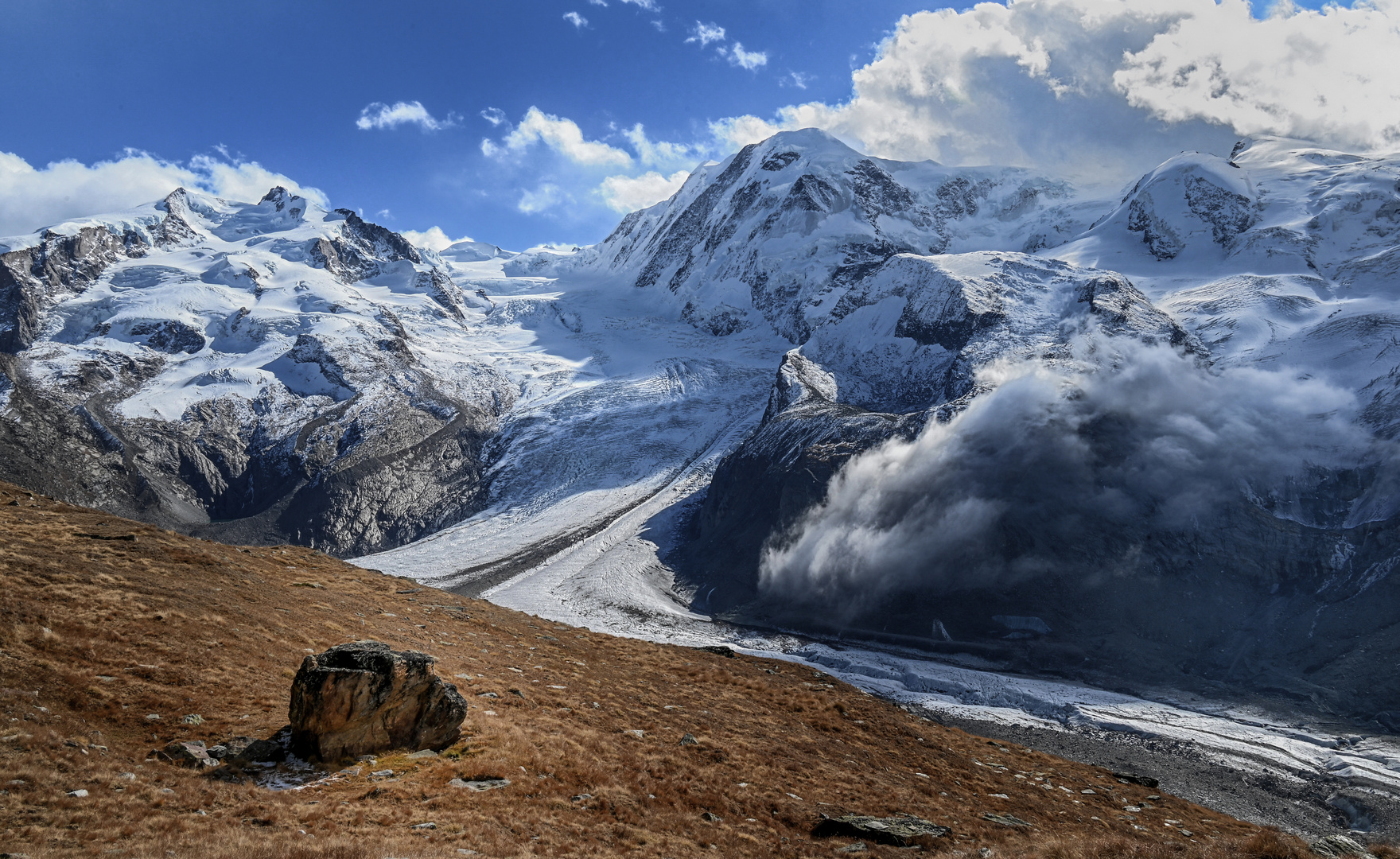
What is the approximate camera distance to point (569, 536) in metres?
123

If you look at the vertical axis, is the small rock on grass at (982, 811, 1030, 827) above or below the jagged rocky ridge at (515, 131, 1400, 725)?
below

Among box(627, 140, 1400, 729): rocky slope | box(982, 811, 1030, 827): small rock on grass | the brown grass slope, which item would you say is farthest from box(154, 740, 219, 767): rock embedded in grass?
box(627, 140, 1400, 729): rocky slope

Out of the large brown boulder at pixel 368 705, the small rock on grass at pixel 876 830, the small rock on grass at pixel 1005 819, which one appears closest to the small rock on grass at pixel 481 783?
the large brown boulder at pixel 368 705

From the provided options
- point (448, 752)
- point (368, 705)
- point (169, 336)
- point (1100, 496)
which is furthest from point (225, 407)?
point (448, 752)

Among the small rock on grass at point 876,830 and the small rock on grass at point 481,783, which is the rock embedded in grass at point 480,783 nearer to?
the small rock on grass at point 481,783

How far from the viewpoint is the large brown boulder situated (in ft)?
55.2

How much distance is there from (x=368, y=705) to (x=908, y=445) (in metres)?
96.8

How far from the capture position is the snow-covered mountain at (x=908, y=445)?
82625 millimetres

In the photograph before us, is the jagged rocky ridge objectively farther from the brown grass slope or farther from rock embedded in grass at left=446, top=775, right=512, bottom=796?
rock embedded in grass at left=446, top=775, right=512, bottom=796

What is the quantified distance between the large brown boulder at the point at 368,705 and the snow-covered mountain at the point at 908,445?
70682 millimetres

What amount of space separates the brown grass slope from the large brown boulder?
0.83 metres

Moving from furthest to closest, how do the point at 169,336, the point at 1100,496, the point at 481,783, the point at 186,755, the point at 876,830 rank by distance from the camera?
the point at 169,336 → the point at 1100,496 → the point at 876,830 → the point at 481,783 → the point at 186,755

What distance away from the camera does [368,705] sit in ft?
57.4

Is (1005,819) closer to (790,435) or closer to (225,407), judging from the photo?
(790,435)
